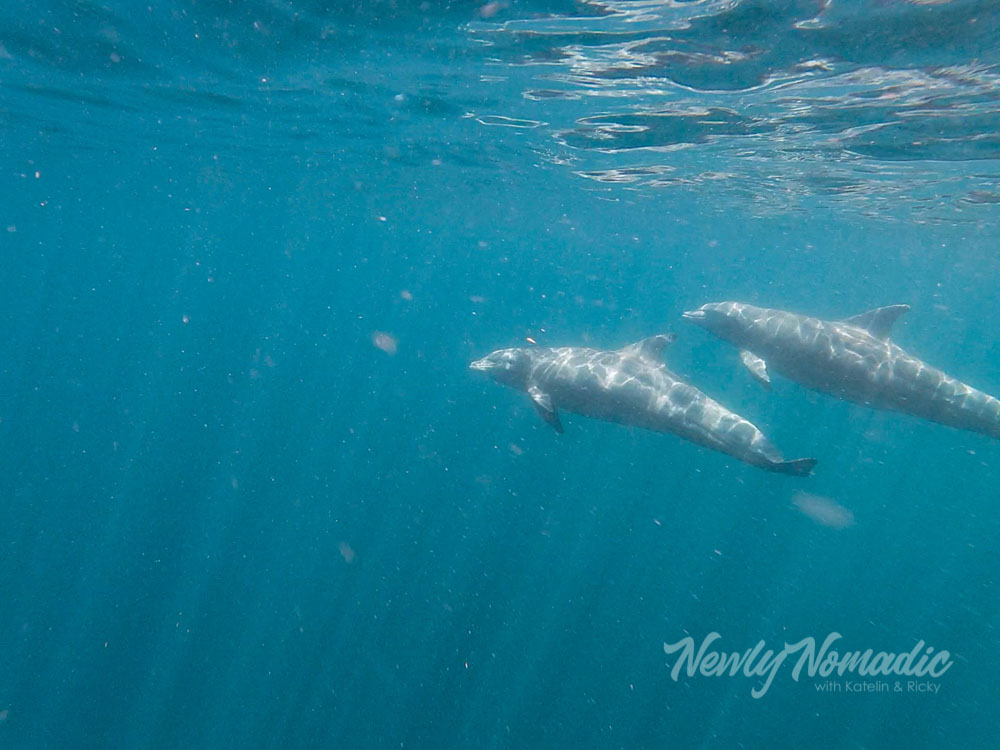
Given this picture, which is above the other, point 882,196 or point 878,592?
point 882,196

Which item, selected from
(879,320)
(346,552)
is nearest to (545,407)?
(879,320)

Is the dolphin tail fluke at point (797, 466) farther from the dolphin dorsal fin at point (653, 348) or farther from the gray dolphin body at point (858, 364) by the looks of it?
the dolphin dorsal fin at point (653, 348)

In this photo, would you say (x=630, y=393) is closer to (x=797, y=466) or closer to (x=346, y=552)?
(x=797, y=466)

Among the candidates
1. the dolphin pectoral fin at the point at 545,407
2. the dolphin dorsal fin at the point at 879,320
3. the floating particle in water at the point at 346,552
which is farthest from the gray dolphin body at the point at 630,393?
the floating particle in water at the point at 346,552

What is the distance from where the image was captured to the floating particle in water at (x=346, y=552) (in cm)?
1846

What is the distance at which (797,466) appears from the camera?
905 centimetres

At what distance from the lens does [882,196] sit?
Result: 2417cm

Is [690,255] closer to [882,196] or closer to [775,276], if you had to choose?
[775,276]

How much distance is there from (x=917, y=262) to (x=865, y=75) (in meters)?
40.8

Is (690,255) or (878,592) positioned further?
(690,255)

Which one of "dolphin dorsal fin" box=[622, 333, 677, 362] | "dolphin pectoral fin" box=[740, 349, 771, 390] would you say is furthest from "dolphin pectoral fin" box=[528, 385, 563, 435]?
"dolphin pectoral fin" box=[740, 349, 771, 390]

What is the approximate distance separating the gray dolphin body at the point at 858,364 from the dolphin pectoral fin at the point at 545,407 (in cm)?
406

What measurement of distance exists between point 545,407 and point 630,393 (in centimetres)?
170

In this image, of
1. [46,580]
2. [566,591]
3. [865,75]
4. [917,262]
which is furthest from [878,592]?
[917,262]
